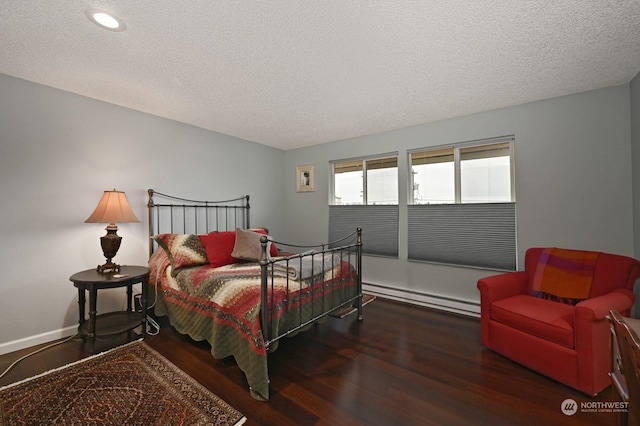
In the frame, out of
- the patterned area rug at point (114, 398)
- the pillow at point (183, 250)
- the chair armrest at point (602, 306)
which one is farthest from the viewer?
the pillow at point (183, 250)

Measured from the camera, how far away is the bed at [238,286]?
192 cm

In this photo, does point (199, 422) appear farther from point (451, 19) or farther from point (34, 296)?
point (451, 19)

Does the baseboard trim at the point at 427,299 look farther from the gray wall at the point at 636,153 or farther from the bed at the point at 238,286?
the gray wall at the point at 636,153

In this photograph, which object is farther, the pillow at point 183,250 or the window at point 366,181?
the window at point 366,181

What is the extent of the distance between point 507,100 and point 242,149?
11.8ft

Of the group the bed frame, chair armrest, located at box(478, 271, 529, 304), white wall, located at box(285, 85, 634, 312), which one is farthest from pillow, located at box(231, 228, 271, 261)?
chair armrest, located at box(478, 271, 529, 304)

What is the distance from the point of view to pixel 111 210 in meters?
2.55

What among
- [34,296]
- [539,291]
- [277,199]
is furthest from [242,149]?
[539,291]

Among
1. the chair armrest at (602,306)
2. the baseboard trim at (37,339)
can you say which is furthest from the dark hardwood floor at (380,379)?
the chair armrest at (602,306)

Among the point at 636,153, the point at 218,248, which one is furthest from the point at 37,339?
the point at 636,153

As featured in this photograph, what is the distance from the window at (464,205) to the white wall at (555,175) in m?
0.11

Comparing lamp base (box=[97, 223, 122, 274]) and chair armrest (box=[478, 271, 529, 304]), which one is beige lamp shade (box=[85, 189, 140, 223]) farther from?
chair armrest (box=[478, 271, 529, 304])

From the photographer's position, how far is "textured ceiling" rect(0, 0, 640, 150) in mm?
1585

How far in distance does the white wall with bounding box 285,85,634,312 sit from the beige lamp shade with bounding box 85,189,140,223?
3294 mm
